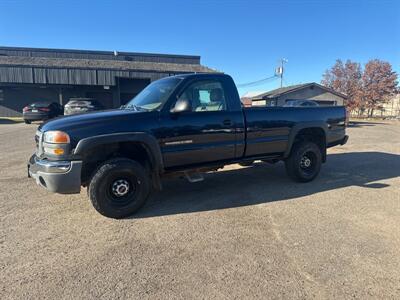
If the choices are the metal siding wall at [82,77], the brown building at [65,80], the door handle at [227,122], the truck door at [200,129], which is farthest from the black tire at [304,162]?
the metal siding wall at [82,77]

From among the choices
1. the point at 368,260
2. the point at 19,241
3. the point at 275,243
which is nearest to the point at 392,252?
the point at 368,260

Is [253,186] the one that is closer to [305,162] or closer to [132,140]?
[305,162]

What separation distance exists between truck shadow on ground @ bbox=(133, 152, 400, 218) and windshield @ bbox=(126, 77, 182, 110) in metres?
1.60

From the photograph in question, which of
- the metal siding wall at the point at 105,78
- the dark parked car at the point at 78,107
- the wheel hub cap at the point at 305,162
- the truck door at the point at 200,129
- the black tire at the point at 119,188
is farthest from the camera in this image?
the metal siding wall at the point at 105,78

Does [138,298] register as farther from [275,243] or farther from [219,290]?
[275,243]

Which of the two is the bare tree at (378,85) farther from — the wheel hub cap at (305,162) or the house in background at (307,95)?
the wheel hub cap at (305,162)

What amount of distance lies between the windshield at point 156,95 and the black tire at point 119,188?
101 centimetres

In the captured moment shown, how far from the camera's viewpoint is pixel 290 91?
3009cm

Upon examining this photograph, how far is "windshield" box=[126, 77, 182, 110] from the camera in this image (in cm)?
420

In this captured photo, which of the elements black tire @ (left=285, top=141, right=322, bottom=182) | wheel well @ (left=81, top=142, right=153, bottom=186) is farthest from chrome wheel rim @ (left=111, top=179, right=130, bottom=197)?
black tire @ (left=285, top=141, right=322, bottom=182)

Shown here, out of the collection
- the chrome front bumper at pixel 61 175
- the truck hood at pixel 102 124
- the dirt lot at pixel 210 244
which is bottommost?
the dirt lot at pixel 210 244

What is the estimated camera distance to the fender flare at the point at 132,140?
3467mm

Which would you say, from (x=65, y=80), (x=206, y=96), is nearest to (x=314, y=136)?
(x=206, y=96)

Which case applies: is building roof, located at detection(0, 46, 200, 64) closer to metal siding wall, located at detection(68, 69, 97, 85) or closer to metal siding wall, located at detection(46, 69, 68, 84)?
metal siding wall, located at detection(68, 69, 97, 85)
